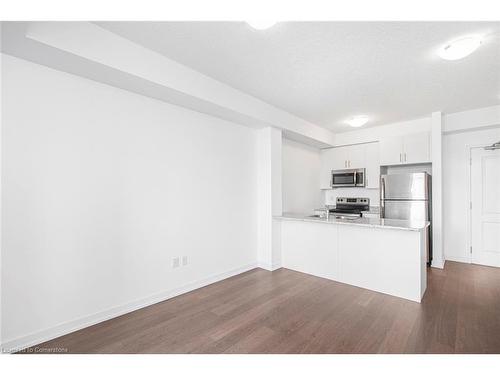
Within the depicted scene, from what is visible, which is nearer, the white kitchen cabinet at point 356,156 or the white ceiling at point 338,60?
the white ceiling at point 338,60

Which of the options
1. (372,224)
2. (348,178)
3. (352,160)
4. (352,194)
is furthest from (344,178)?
(372,224)

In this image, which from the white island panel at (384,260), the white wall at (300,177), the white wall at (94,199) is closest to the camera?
the white wall at (94,199)

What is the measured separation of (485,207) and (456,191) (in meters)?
0.46

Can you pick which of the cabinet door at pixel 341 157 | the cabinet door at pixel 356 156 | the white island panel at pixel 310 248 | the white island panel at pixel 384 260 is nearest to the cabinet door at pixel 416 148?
the cabinet door at pixel 356 156

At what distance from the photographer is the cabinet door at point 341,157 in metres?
5.31

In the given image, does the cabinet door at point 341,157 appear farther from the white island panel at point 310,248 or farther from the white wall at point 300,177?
the white island panel at point 310,248

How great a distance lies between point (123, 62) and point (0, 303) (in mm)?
2194

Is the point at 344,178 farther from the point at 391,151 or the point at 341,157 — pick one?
the point at 391,151

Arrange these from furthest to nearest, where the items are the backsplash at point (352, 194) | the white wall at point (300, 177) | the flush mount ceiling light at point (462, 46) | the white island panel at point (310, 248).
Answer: the backsplash at point (352, 194) < the white wall at point (300, 177) < the white island panel at point (310, 248) < the flush mount ceiling light at point (462, 46)

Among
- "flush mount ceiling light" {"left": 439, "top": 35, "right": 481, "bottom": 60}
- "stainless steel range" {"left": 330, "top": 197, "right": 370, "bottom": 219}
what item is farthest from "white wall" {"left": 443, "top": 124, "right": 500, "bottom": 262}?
"flush mount ceiling light" {"left": 439, "top": 35, "right": 481, "bottom": 60}

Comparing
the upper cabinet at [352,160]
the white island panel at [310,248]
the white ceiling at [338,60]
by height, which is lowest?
the white island panel at [310,248]

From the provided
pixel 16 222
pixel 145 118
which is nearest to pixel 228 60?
pixel 145 118

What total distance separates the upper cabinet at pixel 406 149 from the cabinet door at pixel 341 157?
771 mm

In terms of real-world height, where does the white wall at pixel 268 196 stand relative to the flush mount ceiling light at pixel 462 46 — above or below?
below
